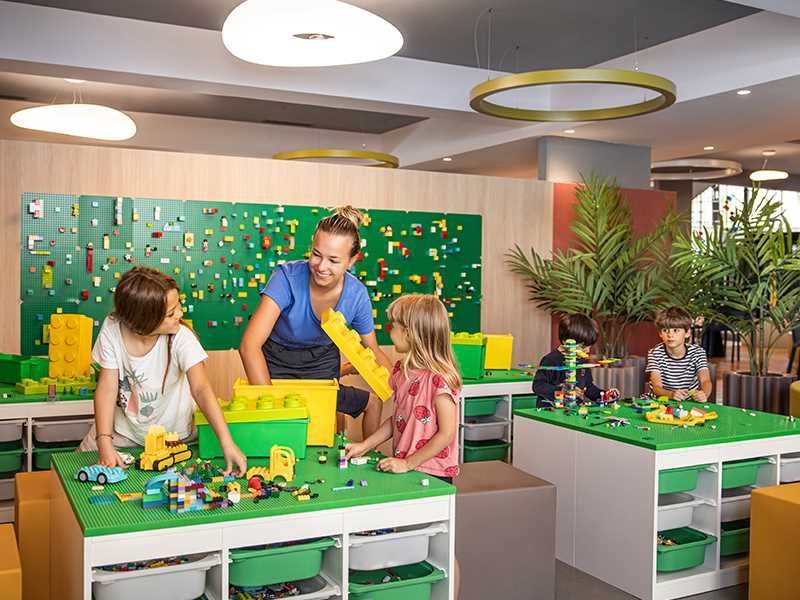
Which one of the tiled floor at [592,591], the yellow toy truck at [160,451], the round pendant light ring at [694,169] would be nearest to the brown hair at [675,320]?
the tiled floor at [592,591]

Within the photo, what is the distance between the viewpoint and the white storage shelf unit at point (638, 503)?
3486 millimetres

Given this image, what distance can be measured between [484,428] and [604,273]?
2.70 m

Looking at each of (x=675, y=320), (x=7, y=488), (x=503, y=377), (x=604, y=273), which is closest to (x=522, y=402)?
(x=503, y=377)

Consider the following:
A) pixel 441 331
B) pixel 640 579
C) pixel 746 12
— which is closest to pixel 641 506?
pixel 640 579

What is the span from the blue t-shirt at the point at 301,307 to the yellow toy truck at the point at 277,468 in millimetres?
896

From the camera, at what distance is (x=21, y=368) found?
4.86 meters

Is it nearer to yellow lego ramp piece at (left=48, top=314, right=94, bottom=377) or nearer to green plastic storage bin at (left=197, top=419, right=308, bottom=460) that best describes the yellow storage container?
yellow lego ramp piece at (left=48, top=314, right=94, bottom=377)

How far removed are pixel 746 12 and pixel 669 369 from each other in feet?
11.3

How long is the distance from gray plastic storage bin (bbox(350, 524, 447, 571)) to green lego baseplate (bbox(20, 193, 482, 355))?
4135 mm

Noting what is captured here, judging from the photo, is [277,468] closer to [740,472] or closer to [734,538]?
[740,472]

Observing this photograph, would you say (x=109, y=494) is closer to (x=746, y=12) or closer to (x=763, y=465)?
(x=763, y=465)

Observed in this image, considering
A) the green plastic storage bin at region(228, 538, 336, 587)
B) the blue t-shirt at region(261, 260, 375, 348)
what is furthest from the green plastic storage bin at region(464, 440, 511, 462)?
the green plastic storage bin at region(228, 538, 336, 587)

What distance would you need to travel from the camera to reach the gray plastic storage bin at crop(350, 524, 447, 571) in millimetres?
2443

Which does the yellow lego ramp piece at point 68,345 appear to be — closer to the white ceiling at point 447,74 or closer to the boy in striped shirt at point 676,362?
the white ceiling at point 447,74
